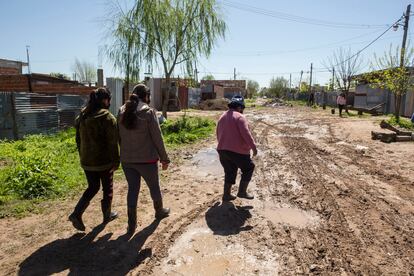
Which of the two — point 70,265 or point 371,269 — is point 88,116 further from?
point 371,269

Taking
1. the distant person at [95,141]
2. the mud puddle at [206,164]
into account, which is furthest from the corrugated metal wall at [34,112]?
the distant person at [95,141]

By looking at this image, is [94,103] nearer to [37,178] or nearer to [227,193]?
[227,193]

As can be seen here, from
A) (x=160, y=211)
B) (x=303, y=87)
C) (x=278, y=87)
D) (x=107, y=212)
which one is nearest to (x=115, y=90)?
(x=107, y=212)

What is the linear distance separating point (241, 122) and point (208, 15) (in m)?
10.5

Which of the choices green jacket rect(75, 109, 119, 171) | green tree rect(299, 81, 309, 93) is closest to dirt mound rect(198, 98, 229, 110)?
green jacket rect(75, 109, 119, 171)

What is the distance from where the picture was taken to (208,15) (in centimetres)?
1416

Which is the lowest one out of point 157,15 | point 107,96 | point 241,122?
point 241,122

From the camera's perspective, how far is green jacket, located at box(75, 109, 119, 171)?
13.0 ft

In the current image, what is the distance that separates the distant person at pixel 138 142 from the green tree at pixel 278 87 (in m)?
83.8

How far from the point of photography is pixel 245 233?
13.5 feet

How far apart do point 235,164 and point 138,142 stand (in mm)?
1680

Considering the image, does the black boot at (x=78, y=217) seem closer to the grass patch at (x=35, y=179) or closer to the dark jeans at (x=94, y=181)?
the dark jeans at (x=94, y=181)

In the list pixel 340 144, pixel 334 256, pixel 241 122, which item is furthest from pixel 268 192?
pixel 340 144

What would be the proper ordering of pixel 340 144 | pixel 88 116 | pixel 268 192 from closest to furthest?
pixel 88 116 → pixel 268 192 → pixel 340 144
